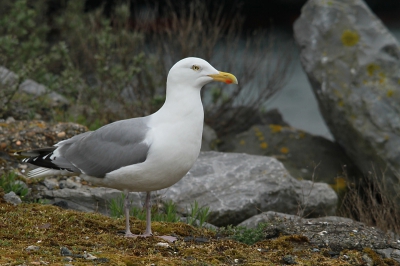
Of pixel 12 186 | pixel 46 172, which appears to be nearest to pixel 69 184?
pixel 12 186

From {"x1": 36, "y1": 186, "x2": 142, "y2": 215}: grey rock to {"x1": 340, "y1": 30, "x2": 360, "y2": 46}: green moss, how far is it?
390 cm

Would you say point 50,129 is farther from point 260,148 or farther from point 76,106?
point 260,148

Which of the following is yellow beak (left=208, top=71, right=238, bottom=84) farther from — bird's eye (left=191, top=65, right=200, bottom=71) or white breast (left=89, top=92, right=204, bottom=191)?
white breast (left=89, top=92, right=204, bottom=191)

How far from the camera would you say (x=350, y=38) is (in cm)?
831

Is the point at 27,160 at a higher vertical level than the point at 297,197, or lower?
higher

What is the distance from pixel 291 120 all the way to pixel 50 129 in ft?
24.8

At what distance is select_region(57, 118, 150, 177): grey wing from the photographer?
4559 mm

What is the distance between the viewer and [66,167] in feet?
16.0

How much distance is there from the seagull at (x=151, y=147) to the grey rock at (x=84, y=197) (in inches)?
34.7

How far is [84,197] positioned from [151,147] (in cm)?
169

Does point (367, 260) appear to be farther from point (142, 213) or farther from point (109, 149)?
point (142, 213)

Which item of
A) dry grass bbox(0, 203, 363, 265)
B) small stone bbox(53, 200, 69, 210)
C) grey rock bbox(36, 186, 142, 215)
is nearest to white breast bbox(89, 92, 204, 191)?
dry grass bbox(0, 203, 363, 265)

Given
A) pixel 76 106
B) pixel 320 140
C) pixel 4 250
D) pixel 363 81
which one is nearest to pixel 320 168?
pixel 320 140

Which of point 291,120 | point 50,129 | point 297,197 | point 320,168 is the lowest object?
point 291,120
